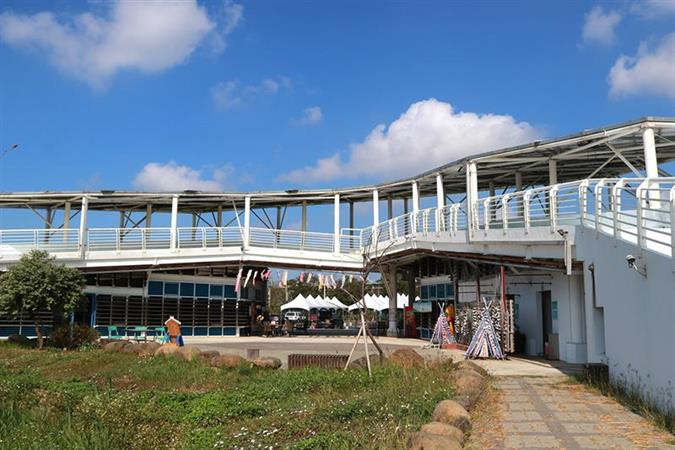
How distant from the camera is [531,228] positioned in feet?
53.2

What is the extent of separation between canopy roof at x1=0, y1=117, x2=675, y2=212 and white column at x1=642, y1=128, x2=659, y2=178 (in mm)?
205

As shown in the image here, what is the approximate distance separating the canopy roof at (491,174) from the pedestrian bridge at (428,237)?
1.89 metres

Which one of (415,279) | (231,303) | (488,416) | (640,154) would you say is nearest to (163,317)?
(231,303)

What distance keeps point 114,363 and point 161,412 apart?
7.09m

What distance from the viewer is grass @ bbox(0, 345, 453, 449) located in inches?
321

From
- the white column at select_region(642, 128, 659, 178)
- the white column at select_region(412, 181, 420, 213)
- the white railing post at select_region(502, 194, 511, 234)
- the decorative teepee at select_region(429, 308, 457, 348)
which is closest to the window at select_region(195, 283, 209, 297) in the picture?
the white column at select_region(412, 181, 420, 213)

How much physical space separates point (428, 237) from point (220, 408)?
564 inches

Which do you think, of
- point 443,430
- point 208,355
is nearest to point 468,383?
point 443,430

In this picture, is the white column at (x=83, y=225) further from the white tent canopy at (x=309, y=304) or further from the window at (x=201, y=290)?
the white tent canopy at (x=309, y=304)

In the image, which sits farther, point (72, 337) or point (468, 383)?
point (72, 337)

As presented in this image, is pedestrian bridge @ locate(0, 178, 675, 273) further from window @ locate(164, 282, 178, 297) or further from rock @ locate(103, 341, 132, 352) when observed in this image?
rock @ locate(103, 341, 132, 352)

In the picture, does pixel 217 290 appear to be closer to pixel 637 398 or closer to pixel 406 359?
pixel 406 359

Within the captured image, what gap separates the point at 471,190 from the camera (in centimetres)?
2075

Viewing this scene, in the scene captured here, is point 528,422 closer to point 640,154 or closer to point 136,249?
point 640,154
